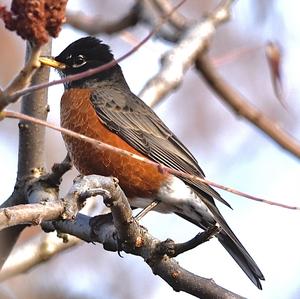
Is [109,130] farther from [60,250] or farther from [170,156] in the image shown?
[60,250]

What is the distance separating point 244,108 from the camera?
4.21m

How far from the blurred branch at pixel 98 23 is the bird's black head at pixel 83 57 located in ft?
Result: 0.46

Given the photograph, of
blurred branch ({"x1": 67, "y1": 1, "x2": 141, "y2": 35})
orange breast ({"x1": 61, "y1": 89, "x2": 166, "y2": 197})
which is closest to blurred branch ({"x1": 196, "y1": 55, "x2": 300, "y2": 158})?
blurred branch ({"x1": 67, "y1": 1, "x2": 141, "y2": 35})

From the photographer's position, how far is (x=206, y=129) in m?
6.71

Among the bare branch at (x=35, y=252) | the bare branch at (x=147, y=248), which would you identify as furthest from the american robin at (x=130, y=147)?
the bare branch at (x=147, y=248)

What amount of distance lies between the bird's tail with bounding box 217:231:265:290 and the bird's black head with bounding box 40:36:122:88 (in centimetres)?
139

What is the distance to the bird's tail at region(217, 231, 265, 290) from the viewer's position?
142 inches

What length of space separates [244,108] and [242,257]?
0.91m

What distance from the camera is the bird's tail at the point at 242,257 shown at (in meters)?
3.62

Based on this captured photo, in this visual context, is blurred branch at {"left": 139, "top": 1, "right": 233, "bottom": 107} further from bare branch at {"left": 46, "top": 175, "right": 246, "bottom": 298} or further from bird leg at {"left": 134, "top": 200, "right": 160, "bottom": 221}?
bare branch at {"left": 46, "top": 175, "right": 246, "bottom": 298}

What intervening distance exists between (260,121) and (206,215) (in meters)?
0.61

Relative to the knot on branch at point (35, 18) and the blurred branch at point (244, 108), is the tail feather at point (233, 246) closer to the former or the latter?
the blurred branch at point (244, 108)

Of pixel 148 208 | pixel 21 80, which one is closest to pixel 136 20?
pixel 148 208

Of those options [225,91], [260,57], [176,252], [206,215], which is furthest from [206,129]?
[176,252]
